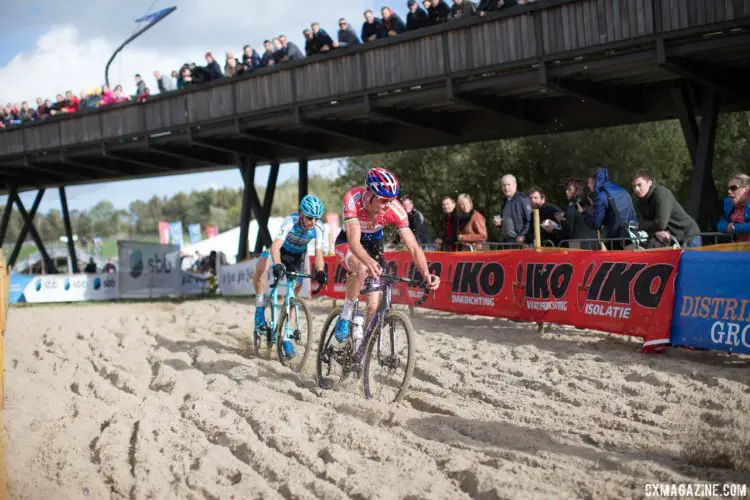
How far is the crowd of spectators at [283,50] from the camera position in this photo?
16234mm

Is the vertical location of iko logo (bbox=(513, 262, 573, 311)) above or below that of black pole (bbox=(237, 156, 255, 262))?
below

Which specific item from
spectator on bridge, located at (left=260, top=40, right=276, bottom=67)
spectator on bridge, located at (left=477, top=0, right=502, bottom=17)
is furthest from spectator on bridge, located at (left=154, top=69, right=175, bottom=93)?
spectator on bridge, located at (left=477, top=0, right=502, bottom=17)

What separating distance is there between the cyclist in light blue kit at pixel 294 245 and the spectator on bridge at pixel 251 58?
11.8 metres

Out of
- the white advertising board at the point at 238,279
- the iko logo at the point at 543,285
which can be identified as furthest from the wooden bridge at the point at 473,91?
the iko logo at the point at 543,285

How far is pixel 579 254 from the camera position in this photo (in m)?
10.3

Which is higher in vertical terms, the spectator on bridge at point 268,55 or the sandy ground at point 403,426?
the spectator on bridge at point 268,55

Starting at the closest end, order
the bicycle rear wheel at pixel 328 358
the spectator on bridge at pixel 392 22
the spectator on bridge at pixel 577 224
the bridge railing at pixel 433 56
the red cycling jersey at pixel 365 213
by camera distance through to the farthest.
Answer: the red cycling jersey at pixel 365 213
the bicycle rear wheel at pixel 328 358
the spectator on bridge at pixel 577 224
the bridge railing at pixel 433 56
the spectator on bridge at pixel 392 22

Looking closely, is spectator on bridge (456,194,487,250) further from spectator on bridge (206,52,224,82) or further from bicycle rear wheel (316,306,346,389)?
spectator on bridge (206,52,224,82)

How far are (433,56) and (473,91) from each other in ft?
3.62

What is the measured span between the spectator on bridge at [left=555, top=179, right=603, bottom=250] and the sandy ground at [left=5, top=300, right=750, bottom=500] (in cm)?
170

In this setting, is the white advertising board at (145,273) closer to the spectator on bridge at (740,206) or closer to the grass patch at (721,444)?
the spectator on bridge at (740,206)

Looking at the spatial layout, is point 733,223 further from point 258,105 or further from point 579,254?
point 258,105

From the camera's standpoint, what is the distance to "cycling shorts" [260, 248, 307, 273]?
9.66 metres

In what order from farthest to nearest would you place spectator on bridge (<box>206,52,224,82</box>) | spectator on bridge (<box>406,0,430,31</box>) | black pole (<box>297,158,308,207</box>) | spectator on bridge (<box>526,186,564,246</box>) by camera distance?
Answer: black pole (<box>297,158,308,207</box>) < spectator on bridge (<box>206,52,224,82</box>) < spectator on bridge (<box>406,0,430,31</box>) < spectator on bridge (<box>526,186,564,246</box>)
